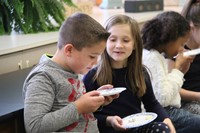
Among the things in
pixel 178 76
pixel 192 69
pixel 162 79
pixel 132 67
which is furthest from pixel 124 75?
pixel 192 69

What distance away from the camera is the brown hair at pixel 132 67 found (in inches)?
→ 58.1

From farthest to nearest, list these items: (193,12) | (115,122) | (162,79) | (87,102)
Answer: (193,12) < (162,79) < (115,122) < (87,102)

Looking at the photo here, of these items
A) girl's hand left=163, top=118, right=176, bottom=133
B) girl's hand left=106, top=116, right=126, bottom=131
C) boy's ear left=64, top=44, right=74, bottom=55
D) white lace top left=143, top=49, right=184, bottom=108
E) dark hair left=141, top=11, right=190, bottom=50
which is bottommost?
girl's hand left=163, top=118, right=176, bottom=133

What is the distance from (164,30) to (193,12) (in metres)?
0.33

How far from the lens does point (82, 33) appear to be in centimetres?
114

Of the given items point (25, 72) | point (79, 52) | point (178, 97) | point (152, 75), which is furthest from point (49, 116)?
point (178, 97)

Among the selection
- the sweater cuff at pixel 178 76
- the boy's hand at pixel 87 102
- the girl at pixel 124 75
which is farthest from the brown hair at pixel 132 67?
the boy's hand at pixel 87 102

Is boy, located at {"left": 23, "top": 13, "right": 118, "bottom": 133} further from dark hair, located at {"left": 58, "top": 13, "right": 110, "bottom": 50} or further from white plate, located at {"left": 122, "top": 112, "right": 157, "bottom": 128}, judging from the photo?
white plate, located at {"left": 122, "top": 112, "right": 157, "bottom": 128}

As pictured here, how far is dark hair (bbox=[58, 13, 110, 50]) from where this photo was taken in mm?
1135

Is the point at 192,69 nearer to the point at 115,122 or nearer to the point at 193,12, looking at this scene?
the point at 193,12

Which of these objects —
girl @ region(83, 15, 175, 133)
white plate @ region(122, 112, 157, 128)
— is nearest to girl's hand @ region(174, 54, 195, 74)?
girl @ region(83, 15, 175, 133)

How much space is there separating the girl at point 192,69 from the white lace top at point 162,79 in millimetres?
173

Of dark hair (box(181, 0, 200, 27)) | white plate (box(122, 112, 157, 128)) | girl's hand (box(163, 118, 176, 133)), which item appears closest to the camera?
white plate (box(122, 112, 157, 128))

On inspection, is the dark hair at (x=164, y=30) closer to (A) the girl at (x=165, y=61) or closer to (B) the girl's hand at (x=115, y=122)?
(A) the girl at (x=165, y=61)
